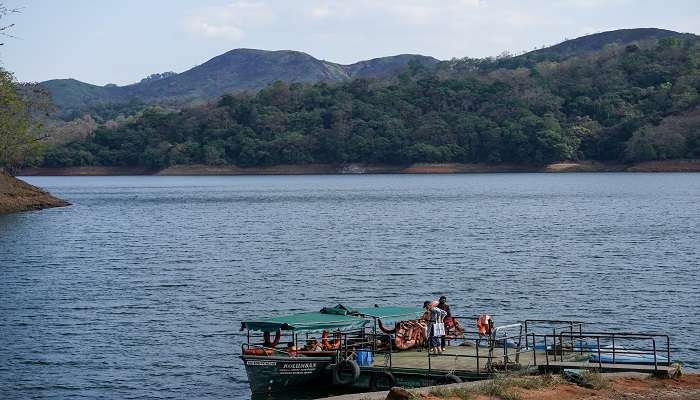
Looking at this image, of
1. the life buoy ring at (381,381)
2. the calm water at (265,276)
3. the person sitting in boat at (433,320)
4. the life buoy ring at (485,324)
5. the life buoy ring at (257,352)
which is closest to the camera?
the life buoy ring at (381,381)

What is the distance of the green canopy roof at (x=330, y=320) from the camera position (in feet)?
119

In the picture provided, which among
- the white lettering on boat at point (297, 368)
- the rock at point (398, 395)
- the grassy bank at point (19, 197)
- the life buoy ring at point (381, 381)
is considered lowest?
the life buoy ring at point (381, 381)

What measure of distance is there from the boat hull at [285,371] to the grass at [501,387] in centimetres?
763

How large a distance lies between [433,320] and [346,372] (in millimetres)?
4199

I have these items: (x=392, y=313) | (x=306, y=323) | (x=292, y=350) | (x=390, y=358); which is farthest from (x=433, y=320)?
(x=292, y=350)

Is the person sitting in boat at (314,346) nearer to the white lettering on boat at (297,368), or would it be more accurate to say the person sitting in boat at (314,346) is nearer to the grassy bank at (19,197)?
the white lettering on boat at (297,368)

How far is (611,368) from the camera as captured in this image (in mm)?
32875

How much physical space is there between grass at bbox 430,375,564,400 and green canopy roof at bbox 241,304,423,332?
314 inches

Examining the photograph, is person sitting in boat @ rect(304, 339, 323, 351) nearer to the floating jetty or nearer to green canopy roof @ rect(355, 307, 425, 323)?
the floating jetty

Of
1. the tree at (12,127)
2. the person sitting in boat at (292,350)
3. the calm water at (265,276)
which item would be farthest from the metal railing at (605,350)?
the tree at (12,127)

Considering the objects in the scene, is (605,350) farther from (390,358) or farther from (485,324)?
(390,358)

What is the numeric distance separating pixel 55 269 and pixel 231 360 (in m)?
35.8

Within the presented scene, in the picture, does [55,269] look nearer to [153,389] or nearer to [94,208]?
[153,389]

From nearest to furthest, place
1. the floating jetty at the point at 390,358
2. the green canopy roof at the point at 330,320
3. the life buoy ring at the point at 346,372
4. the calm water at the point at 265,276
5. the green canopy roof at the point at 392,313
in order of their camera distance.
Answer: the floating jetty at the point at 390,358 → the life buoy ring at the point at 346,372 → the green canopy roof at the point at 330,320 → the green canopy roof at the point at 392,313 → the calm water at the point at 265,276
